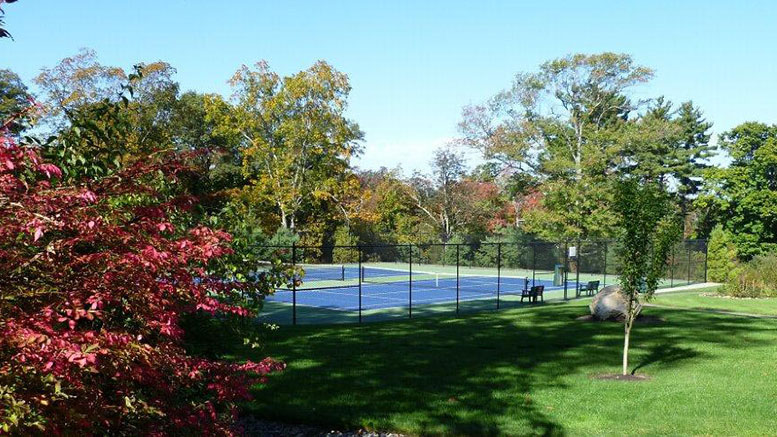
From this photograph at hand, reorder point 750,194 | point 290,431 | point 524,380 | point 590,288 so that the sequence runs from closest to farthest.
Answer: point 290,431, point 524,380, point 590,288, point 750,194

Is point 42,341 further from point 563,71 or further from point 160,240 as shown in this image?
point 563,71

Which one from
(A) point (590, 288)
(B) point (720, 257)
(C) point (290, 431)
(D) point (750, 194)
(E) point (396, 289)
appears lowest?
(E) point (396, 289)

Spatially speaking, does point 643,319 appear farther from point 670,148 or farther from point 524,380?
point 670,148

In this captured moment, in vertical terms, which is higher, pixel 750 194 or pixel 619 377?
pixel 750 194

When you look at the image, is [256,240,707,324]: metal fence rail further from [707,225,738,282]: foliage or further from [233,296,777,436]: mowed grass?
[233,296,777,436]: mowed grass

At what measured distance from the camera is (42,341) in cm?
349

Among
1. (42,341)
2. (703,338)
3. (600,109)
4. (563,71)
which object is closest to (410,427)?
(42,341)

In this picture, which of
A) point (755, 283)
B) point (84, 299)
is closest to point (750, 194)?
point (755, 283)

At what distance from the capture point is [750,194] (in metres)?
46.3

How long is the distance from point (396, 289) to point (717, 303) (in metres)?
16.8

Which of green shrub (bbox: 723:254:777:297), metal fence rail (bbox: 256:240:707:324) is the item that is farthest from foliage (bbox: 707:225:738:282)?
green shrub (bbox: 723:254:777:297)

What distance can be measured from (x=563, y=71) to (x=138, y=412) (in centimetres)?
5383

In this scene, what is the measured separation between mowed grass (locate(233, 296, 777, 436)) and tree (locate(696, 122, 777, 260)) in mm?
27583

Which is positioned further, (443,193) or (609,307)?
(443,193)
